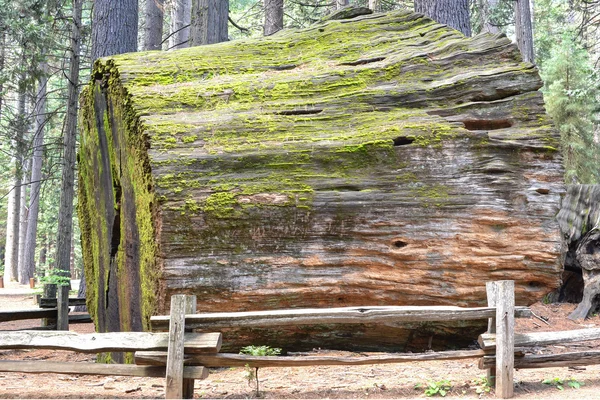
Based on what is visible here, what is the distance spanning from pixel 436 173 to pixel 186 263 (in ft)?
7.76

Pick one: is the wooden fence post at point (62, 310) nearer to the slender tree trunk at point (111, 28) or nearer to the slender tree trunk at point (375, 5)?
the slender tree trunk at point (111, 28)

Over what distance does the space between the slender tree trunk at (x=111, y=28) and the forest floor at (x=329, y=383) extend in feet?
24.9

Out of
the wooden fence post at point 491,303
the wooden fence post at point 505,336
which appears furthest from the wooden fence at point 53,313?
the wooden fence post at point 505,336

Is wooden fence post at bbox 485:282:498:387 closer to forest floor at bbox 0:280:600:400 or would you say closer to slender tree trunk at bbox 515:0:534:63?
forest floor at bbox 0:280:600:400

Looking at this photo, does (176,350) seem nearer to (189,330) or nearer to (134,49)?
(189,330)

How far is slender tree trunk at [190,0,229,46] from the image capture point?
516 inches

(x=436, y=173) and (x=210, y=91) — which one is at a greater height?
(x=210, y=91)

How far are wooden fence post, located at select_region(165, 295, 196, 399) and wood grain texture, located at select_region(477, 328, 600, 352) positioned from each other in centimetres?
249

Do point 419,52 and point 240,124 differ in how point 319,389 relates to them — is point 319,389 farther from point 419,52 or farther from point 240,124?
point 419,52

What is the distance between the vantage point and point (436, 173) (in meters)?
5.10

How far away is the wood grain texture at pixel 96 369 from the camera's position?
4406 mm

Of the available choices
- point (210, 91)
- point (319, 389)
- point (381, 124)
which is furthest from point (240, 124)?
point (319, 389)

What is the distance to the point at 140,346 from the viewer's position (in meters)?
4.52

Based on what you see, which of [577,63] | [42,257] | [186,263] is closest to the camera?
[186,263]
